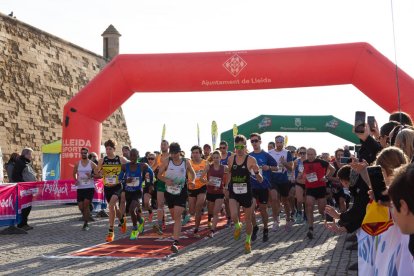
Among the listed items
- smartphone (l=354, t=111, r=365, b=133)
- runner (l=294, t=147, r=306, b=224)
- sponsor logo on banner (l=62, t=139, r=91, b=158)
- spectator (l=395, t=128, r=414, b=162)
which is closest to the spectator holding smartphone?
spectator (l=395, t=128, r=414, b=162)

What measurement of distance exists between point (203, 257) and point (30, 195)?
584 centimetres

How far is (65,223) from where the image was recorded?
13164 millimetres

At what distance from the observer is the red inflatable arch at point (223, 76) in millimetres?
14156

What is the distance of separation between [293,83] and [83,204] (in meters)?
6.82

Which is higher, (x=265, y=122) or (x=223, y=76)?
(x=265, y=122)

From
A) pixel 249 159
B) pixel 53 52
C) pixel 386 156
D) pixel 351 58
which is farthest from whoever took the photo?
pixel 53 52

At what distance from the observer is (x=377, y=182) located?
3.08 metres

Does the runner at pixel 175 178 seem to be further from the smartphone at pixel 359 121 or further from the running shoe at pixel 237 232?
the smartphone at pixel 359 121

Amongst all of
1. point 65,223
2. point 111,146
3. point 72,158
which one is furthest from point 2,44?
point 111,146

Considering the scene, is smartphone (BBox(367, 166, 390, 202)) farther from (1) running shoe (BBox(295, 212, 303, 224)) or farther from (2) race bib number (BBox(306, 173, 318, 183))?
(1) running shoe (BBox(295, 212, 303, 224))

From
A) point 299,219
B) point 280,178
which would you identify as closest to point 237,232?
point 280,178

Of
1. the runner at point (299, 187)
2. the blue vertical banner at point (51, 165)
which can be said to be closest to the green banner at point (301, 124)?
the blue vertical banner at point (51, 165)

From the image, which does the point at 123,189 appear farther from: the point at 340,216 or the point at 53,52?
the point at 53,52

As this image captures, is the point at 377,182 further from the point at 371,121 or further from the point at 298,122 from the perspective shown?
the point at 298,122
